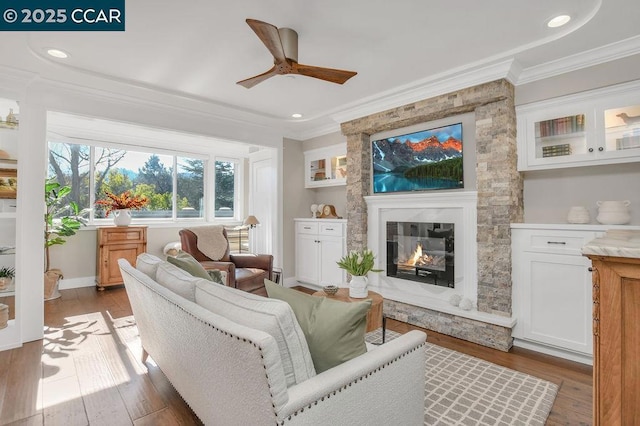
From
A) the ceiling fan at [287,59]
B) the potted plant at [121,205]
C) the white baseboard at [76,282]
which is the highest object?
the ceiling fan at [287,59]

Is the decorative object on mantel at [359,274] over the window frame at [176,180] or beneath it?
beneath

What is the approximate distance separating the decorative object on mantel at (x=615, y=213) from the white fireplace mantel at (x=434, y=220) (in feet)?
3.14

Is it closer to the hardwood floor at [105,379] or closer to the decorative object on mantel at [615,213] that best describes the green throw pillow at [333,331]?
the hardwood floor at [105,379]

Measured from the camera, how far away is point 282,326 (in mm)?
1097

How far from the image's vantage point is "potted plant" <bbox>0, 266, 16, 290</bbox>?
2930mm

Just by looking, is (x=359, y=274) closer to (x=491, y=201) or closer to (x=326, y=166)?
(x=491, y=201)

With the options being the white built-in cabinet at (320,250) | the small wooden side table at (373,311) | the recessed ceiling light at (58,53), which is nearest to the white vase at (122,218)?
the white built-in cabinet at (320,250)

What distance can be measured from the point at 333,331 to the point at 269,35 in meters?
1.82

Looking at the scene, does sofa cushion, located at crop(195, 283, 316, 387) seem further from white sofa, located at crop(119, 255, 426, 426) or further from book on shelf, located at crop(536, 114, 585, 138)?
book on shelf, located at crop(536, 114, 585, 138)

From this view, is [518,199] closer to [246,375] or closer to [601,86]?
[601,86]

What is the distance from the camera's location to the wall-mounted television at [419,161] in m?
3.40

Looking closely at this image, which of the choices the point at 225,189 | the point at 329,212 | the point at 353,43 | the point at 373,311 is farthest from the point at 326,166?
the point at 373,311

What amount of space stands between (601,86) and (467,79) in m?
1.03

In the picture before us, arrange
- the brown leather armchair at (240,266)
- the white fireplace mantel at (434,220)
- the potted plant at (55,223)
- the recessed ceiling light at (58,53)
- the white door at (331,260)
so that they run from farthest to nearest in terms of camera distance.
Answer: the white door at (331,260), the potted plant at (55,223), the brown leather armchair at (240,266), the white fireplace mantel at (434,220), the recessed ceiling light at (58,53)
